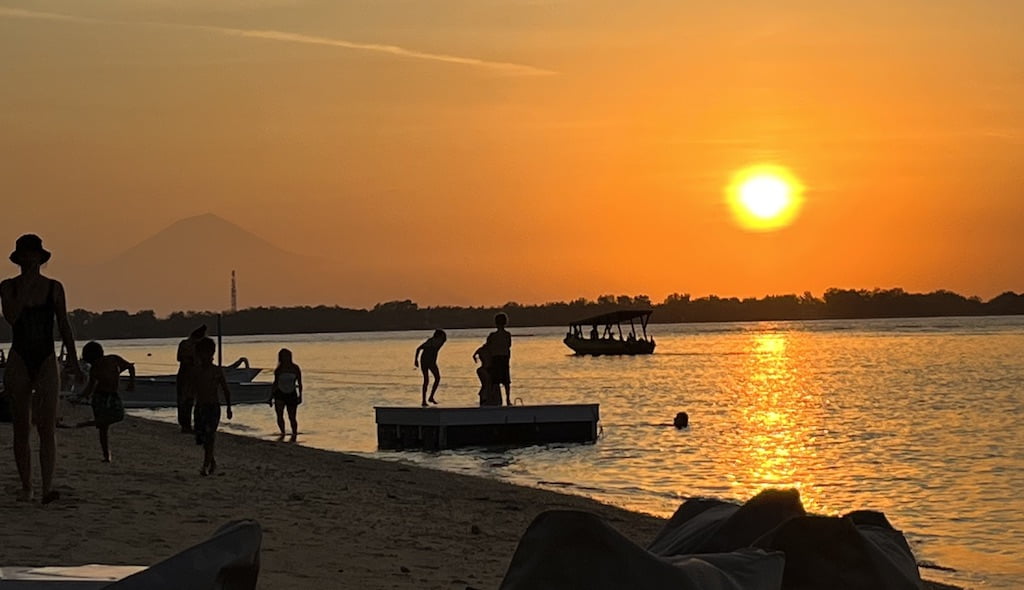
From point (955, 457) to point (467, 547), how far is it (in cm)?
1862

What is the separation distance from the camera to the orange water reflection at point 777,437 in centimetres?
2242

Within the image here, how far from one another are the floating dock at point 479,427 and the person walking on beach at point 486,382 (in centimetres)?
46

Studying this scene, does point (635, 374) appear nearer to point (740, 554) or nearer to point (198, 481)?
point (198, 481)

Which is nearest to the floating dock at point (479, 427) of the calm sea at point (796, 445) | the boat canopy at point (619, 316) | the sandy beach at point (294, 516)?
the calm sea at point (796, 445)

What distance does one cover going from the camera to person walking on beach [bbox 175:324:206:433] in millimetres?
18438

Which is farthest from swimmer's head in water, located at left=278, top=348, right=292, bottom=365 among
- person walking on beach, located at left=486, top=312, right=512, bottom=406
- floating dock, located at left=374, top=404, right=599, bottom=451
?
person walking on beach, located at left=486, top=312, right=512, bottom=406

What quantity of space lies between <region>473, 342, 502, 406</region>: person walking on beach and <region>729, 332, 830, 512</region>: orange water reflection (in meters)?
4.45

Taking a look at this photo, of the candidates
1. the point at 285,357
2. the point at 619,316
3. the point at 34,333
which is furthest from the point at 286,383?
the point at 619,316

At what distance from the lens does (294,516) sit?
11695 millimetres

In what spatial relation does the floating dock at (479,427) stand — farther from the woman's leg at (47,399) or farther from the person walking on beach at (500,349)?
the woman's leg at (47,399)

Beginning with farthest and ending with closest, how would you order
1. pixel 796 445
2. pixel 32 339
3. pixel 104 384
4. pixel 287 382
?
1. pixel 796 445
2. pixel 287 382
3. pixel 104 384
4. pixel 32 339

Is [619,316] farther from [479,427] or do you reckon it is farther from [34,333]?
[34,333]

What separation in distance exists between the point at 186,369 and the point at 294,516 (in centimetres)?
935

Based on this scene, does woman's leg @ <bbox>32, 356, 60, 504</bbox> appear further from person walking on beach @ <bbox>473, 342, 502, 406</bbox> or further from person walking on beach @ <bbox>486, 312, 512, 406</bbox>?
person walking on beach @ <bbox>473, 342, 502, 406</bbox>
